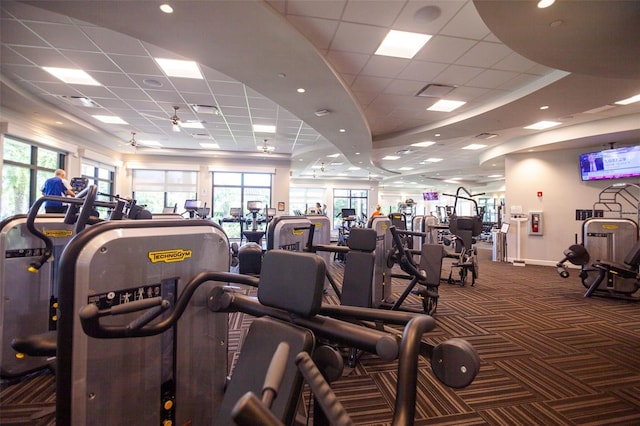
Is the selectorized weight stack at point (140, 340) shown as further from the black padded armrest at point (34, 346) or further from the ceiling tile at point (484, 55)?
the ceiling tile at point (484, 55)

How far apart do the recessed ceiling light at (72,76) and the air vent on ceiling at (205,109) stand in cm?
158

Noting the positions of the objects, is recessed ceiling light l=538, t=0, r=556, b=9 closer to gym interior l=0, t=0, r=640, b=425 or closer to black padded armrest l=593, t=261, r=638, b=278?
gym interior l=0, t=0, r=640, b=425

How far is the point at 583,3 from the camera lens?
252cm

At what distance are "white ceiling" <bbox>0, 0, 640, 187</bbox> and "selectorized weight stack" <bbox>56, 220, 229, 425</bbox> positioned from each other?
7.66 feet

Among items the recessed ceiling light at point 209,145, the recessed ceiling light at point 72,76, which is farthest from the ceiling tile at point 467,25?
the recessed ceiling light at point 209,145

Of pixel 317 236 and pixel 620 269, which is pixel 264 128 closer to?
pixel 317 236

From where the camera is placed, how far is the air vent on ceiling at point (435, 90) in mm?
4945

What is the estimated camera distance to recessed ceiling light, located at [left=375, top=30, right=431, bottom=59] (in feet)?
11.6

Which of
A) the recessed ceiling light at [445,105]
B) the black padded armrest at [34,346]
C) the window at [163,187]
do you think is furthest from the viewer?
the window at [163,187]

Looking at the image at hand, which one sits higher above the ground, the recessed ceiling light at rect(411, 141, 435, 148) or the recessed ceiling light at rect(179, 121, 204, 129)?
the recessed ceiling light at rect(179, 121, 204, 129)

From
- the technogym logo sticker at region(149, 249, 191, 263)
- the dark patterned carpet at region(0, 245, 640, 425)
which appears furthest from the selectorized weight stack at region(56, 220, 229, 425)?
the dark patterned carpet at region(0, 245, 640, 425)

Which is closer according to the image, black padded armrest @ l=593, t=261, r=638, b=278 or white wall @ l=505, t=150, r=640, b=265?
black padded armrest @ l=593, t=261, r=638, b=278

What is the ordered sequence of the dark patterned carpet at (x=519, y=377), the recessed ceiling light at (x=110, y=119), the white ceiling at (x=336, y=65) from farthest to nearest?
the recessed ceiling light at (x=110, y=119) → the white ceiling at (x=336, y=65) → the dark patterned carpet at (x=519, y=377)

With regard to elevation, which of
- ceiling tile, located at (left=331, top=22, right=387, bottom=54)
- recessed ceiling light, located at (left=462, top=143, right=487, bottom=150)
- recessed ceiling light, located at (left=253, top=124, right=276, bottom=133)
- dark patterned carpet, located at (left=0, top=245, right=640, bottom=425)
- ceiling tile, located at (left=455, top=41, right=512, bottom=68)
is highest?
recessed ceiling light, located at (left=253, top=124, right=276, bottom=133)
